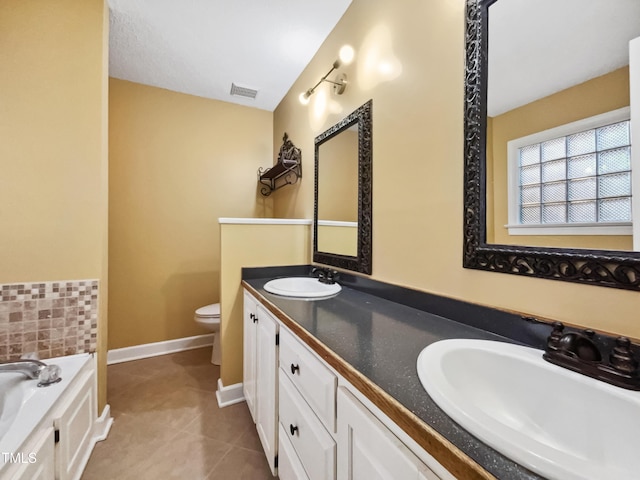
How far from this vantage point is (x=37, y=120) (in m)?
1.47

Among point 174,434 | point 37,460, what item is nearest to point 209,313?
point 174,434

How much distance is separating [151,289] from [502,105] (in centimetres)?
295

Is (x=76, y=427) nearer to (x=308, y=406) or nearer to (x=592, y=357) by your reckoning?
(x=308, y=406)

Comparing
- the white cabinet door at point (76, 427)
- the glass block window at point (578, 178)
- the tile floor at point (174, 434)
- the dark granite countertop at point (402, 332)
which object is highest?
the glass block window at point (578, 178)

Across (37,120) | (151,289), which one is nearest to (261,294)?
(37,120)

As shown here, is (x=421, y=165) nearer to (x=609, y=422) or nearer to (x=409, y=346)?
(x=409, y=346)

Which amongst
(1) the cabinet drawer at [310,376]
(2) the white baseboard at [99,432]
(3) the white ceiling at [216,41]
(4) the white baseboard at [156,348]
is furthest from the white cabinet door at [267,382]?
(3) the white ceiling at [216,41]

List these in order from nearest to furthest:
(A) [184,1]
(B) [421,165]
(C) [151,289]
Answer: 1. (B) [421,165]
2. (A) [184,1]
3. (C) [151,289]

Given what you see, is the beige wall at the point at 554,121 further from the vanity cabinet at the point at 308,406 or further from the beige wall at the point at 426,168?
the vanity cabinet at the point at 308,406

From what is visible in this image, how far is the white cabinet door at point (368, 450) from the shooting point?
0.47m

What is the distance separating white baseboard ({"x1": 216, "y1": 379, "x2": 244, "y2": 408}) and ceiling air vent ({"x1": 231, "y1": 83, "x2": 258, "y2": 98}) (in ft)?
8.58

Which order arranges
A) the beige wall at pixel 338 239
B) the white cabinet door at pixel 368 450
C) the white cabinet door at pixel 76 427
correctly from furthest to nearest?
the beige wall at pixel 338 239
the white cabinet door at pixel 76 427
the white cabinet door at pixel 368 450

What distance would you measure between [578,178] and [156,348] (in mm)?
3177

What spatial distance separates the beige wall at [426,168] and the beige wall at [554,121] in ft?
0.37
